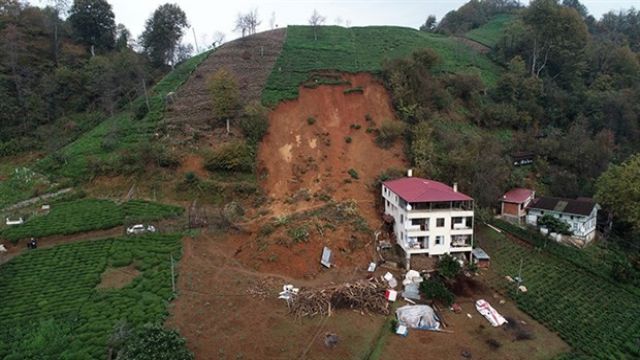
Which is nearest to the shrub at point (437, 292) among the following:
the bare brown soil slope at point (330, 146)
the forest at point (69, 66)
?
the bare brown soil slope at point (330, 146)

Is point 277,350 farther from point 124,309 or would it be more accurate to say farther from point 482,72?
point 482,72

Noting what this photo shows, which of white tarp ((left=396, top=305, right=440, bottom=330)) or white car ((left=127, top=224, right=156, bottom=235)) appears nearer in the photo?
white tarp ((left=396, top=305, right=440, bottom=330))

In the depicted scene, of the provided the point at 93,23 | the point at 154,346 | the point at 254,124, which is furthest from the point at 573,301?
the point at 93,23

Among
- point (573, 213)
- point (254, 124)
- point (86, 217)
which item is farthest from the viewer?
point (254, 124)

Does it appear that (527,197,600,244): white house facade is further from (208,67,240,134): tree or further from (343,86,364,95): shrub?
(208,67,240,134): tree

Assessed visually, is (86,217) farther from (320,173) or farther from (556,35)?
(556,35)

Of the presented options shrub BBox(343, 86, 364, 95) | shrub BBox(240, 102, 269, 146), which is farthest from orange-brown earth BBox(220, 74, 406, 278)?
shrub BBox(240, 102, 269, 146)
